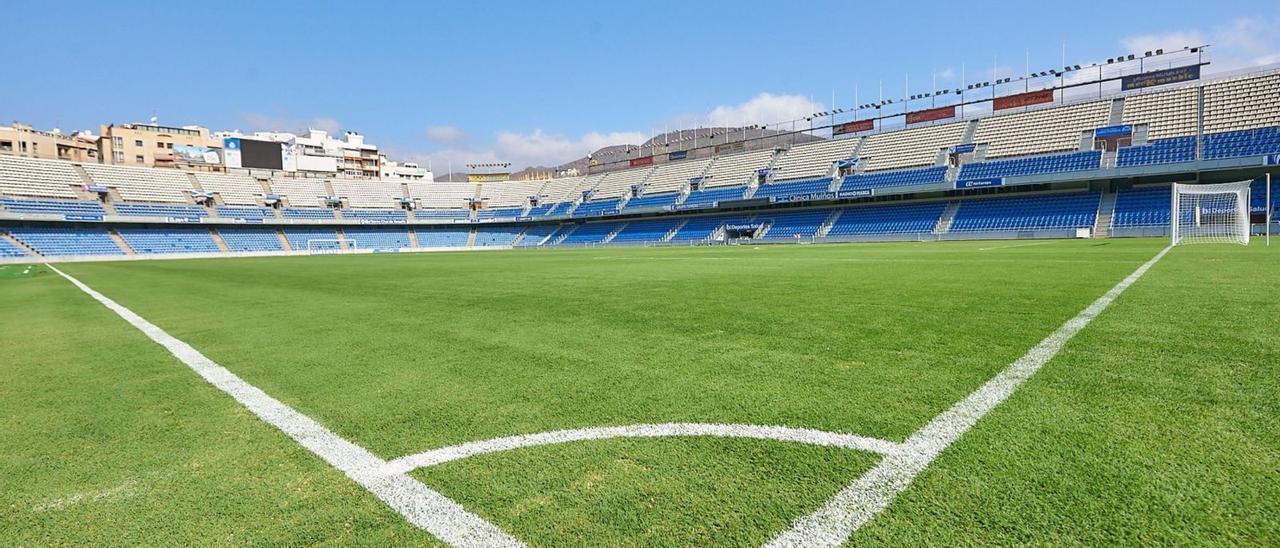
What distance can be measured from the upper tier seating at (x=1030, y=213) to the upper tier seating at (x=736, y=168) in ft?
63.9

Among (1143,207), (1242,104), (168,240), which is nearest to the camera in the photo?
(1143,207)

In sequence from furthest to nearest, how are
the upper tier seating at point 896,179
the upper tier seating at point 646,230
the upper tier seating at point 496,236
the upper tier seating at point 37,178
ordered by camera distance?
the upper tier seating at point 496,236, the upper tier seating at point 646,230, the upper tier seating at point 37,178, the upper tier seating at point 896,179

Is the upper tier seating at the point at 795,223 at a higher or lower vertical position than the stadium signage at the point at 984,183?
lower

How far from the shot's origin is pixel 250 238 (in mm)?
56188

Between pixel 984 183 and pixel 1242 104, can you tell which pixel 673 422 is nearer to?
pixel 984 183

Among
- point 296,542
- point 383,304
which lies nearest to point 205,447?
point 296,542

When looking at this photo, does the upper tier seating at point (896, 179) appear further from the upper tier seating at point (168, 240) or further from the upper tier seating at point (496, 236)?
the upper tier seating at point (168, 240)

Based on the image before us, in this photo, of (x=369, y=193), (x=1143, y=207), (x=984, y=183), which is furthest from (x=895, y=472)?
(x=369, y=193)

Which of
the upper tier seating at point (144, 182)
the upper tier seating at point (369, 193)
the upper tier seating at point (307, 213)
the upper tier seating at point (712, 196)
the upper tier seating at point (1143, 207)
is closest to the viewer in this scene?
the upper tier seating at point (1143, 207)

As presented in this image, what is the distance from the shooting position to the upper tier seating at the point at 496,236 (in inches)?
2692

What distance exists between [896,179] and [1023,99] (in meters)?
12.6

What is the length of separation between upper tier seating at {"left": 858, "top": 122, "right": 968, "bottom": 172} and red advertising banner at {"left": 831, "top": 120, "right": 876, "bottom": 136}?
2912 millimetres

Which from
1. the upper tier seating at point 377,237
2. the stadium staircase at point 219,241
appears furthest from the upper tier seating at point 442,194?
the stadium staircase at point 219,241

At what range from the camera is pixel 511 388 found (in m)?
3.46
